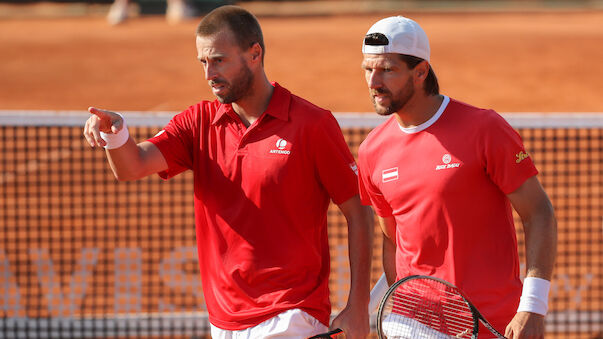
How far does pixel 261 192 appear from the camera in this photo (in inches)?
143

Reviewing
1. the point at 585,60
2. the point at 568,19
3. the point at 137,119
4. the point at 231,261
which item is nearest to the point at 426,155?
the point at 231,261

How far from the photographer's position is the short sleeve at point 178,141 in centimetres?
375

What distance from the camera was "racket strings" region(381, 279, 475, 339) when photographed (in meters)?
3.16

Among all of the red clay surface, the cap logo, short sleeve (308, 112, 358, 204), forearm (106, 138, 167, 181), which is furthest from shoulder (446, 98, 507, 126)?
the red clay surface

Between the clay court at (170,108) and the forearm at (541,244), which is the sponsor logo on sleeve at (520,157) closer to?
the forearm at (541,244)

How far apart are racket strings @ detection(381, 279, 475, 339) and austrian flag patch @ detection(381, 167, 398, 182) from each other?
1.42 feet

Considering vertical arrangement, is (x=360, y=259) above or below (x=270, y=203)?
below

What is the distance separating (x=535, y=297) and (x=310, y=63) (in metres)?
17.2

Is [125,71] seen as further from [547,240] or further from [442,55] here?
[547,240]

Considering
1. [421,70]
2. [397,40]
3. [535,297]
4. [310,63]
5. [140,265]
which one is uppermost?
[397,40]

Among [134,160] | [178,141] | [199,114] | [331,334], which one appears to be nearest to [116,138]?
[134,160]

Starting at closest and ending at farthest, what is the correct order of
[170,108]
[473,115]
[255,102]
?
1. [473,115]
2. [255,102]
3. [170,108]

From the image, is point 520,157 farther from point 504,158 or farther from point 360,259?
point 360,259

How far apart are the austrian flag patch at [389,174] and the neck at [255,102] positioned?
619mm
